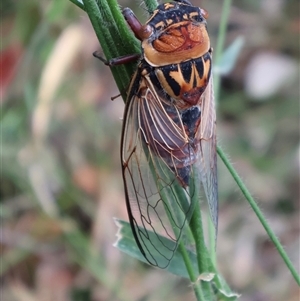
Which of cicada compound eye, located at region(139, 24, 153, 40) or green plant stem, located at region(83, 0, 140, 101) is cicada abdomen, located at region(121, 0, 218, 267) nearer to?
cicada compound eye, located at region(139, 24, 153, 40)

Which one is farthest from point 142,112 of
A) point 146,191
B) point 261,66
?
point 261,66

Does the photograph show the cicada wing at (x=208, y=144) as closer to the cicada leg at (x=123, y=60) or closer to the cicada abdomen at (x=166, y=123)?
the cicada abdomen at (x=166, y=123)

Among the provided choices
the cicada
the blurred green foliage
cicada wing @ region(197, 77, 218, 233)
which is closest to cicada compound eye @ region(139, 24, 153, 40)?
the cicada

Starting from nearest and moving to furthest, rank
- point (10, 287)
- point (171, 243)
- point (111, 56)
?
point (111, 56)
point (171, 243)
point (10, 287)

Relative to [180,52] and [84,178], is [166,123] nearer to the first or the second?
[180,52]

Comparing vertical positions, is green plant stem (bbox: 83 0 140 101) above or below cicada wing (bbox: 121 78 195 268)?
above

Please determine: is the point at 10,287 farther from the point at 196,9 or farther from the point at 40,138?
the point at 196,9

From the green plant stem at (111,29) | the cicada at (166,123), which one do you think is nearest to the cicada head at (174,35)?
the cicada at (166,123)
